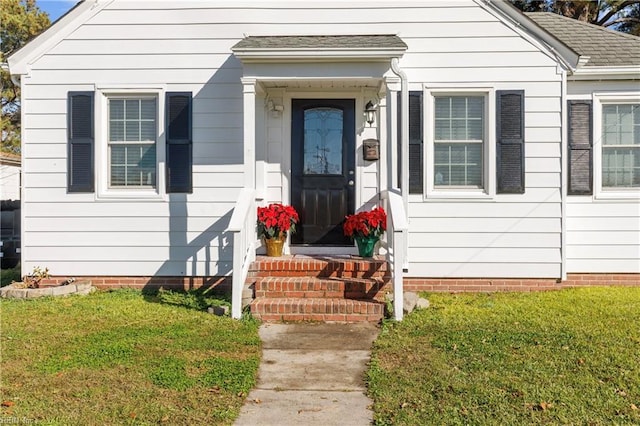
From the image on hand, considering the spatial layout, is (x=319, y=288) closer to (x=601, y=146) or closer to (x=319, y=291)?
(x=319, y=291)

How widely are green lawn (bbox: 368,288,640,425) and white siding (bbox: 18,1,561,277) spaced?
116 centimetres

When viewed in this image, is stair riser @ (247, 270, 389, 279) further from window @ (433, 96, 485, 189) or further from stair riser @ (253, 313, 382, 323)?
window @ (433, 96, 485, 189)

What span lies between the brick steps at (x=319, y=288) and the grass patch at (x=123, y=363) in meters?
0.47

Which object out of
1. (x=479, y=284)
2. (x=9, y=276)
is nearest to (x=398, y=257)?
(x=479, y=284)

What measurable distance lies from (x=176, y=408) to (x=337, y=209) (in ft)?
13.6

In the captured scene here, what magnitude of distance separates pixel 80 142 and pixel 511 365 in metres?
5.80

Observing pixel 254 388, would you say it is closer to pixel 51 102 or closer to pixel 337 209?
pixel 337 209

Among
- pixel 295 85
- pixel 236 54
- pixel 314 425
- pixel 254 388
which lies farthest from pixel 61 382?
pixel 295 85

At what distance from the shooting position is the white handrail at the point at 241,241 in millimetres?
5438

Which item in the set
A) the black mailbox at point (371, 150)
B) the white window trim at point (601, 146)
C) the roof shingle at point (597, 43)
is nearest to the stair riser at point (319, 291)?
the black mailbox at point (371, 150)

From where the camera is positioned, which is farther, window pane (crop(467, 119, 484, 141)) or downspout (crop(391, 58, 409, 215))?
window pane (crop(467, 119, 484, 141))

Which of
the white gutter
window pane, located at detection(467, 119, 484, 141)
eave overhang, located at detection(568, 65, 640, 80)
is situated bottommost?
window pane, located at detection(467, 119, 484, 141)

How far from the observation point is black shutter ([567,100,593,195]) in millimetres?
6941

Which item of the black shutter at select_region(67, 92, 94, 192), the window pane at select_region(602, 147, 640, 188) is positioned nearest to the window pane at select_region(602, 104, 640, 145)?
the window pane at select_region(602, 147, 640, 188)
